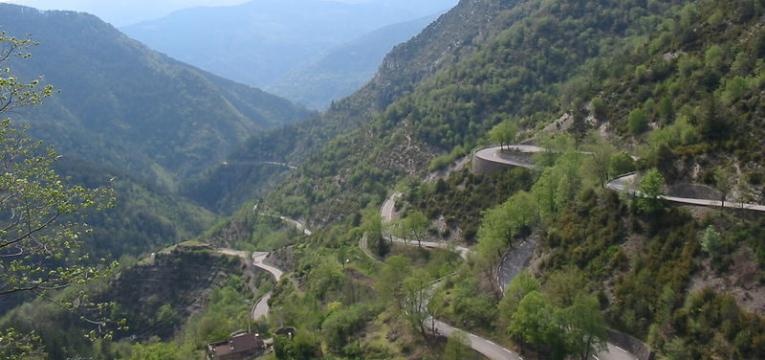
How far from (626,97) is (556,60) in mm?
63339

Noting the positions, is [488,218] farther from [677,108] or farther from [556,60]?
[556,60]

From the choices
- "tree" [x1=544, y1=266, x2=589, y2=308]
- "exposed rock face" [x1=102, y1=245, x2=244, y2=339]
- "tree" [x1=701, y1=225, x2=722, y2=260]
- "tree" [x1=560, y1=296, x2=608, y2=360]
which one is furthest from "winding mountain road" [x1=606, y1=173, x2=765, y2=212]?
"exposed rock face" [x1=102, y1=245, x2=244, y2=339]

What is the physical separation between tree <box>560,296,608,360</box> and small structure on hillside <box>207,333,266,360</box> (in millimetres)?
31847

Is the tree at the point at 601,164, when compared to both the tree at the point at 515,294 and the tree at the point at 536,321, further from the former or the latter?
the tree at the point at 536,321

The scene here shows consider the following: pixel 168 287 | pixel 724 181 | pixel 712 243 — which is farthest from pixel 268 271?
pixel 712 243

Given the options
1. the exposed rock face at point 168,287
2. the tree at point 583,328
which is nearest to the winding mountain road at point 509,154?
the tree at point 583,328

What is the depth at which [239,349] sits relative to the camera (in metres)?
59.3

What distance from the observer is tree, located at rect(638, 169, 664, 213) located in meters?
40.6

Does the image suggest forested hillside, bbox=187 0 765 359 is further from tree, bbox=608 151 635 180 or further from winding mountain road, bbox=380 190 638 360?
winding mountain road, bbox=380 190 638 360

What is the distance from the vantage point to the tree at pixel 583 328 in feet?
116

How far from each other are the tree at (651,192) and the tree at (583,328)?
814 cm

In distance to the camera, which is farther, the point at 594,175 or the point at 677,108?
the point at 677,108

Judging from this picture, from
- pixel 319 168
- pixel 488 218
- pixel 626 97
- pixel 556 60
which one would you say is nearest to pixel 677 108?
pixel 626 97

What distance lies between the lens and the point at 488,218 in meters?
57.3
